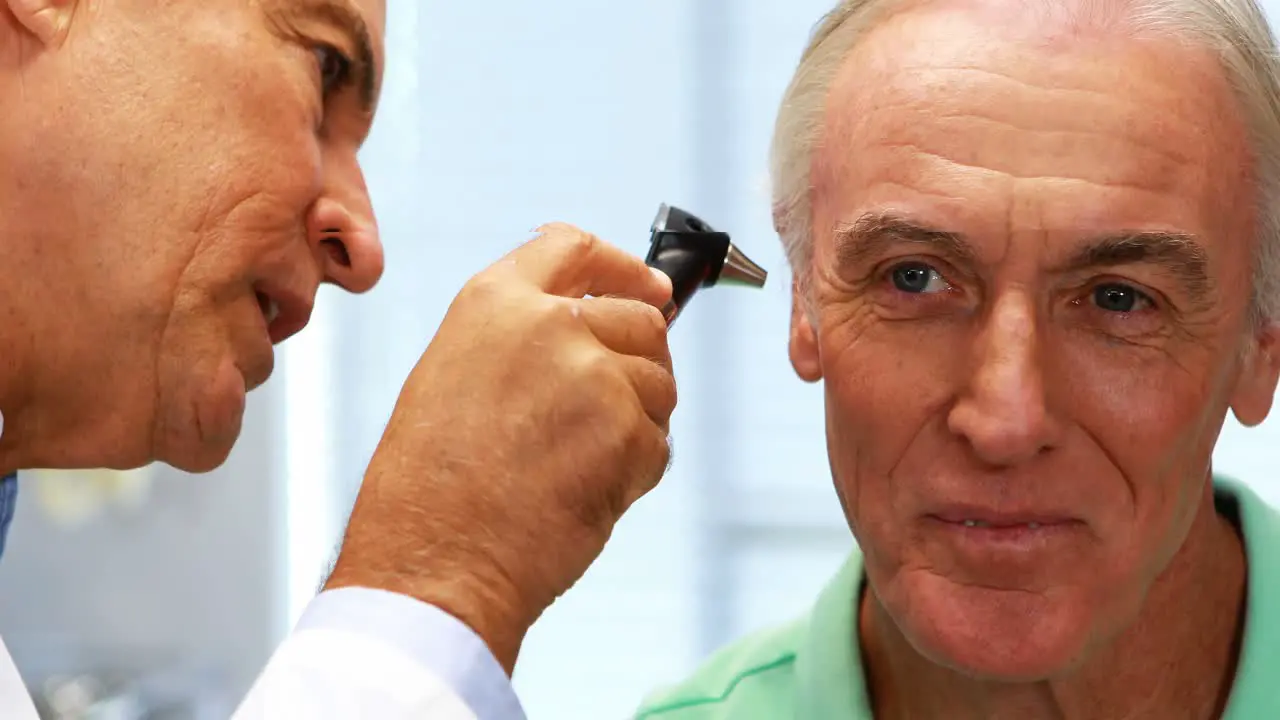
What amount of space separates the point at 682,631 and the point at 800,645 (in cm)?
148

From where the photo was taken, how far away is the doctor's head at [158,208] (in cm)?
101

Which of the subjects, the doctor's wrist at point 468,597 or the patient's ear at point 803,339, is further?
the patient's ear at point 803,339

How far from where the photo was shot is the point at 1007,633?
116 centimetres

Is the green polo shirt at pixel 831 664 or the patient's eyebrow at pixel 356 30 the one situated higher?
the patient's eyebrow at pixel 356 30

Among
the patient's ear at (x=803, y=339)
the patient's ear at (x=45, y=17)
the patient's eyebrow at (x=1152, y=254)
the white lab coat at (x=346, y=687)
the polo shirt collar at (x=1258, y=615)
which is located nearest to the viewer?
the white lab coat at (x=346, y=687)

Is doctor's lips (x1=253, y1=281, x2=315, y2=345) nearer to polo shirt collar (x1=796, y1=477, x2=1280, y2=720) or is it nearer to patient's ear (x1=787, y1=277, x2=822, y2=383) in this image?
patient's ear (x1=787, y1=277, x2=822, y2=383)

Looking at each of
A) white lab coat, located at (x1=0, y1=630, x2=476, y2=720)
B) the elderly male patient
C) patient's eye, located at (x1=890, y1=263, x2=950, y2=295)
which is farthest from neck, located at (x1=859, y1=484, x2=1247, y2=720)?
white lab coat, located at (x1=0, y1=630, x2=476, y2=720)

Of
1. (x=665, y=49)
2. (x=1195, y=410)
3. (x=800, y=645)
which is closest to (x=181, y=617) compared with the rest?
(x=665, y=49)

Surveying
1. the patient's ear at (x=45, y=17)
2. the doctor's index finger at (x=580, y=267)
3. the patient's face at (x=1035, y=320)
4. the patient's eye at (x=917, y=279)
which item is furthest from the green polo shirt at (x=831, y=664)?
the patient's ear at (x=45, y=17)

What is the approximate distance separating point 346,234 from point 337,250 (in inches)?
1.2

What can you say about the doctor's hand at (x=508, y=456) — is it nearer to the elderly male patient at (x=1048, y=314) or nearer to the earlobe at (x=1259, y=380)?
the elderly male patient at (x=1048, y=314)

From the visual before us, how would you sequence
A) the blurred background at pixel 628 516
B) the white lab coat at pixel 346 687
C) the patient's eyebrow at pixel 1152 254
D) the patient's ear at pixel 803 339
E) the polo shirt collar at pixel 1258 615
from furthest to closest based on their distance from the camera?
the blurred background at pixel 628 516 → the patient's ear at pixel 803 339 → the polo shirt collar at pixel 1258 615 → the patient's eyebrow at pixel 1152 254 → the white lab coat at pixel 346 687

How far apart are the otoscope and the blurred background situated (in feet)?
5.33

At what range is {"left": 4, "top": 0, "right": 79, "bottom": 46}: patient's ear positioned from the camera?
994 mm
